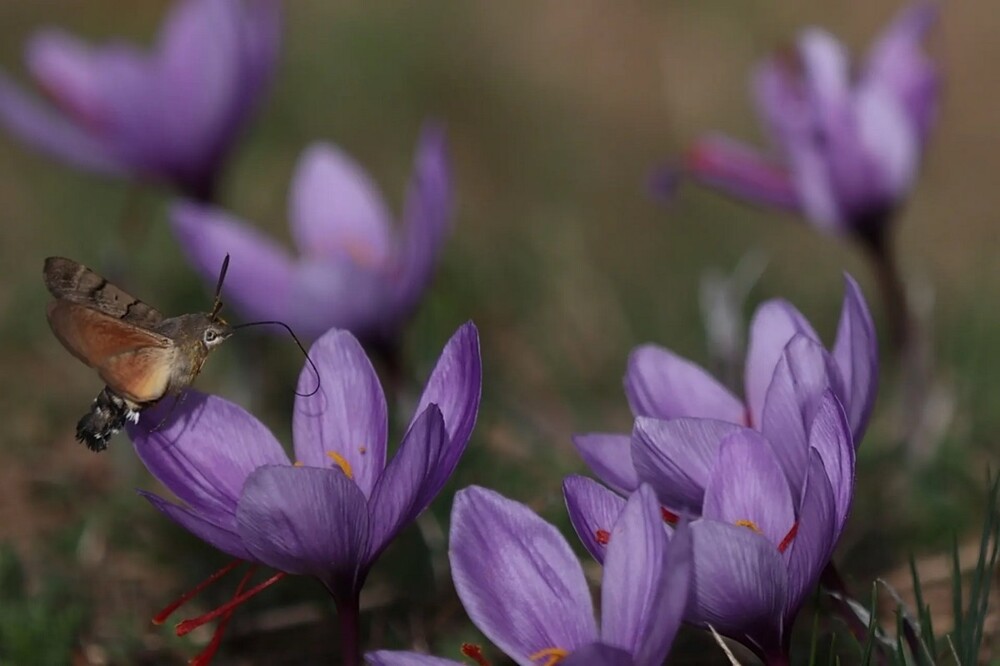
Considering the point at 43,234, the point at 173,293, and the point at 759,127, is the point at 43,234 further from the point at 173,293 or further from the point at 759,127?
the point at 759,127

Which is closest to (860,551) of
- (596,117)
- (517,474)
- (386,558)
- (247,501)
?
(517,474)

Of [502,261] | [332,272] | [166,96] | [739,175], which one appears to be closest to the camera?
[332,272]

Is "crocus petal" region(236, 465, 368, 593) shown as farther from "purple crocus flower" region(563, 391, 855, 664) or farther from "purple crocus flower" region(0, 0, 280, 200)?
"purple crocus flower" region(0, 0, 280, 200)

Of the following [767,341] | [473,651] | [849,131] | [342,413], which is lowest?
[473,651]

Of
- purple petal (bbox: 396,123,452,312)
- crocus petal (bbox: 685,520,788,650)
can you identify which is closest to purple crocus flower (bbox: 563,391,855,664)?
crocus petal (bbox: 685,520,788,650)

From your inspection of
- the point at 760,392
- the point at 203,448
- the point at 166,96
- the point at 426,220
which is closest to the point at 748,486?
the point at 760,392

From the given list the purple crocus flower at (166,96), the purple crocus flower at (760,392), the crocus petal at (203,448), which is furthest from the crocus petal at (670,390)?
the purple crocus flower at (166,96)

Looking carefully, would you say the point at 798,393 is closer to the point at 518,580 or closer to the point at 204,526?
the point at 518,580

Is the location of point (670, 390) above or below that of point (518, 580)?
above

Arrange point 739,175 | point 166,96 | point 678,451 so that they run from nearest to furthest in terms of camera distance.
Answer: point 678,451 → point 739,175 → point 166,96
